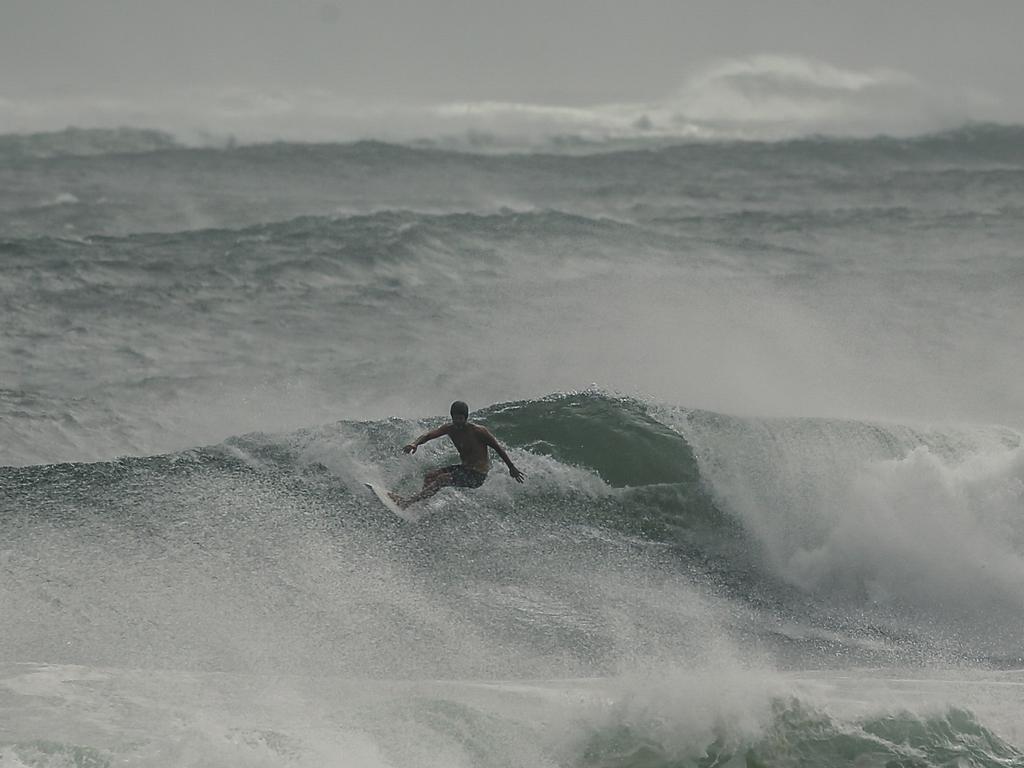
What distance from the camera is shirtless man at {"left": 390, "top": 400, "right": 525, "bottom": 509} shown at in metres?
11.6

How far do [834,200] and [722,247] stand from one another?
661 cm

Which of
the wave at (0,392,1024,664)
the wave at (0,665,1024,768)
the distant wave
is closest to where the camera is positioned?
the wave at (0,665,1024,768)

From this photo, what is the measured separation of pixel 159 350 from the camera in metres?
16.9

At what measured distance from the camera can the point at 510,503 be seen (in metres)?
12.2

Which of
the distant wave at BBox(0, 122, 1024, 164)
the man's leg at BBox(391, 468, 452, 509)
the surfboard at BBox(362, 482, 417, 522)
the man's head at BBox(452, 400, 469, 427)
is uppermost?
the distant wave at BBox(0, 122, 1024, 164)

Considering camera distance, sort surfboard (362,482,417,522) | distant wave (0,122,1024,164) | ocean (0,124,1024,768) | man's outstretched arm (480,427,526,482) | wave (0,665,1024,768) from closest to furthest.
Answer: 1. wave (0,665,1024,768)
2. ocean (0,124,1024,768)
3. man's outstretched arm (480,427,526,482)
4. surfboard (362,482,417,522)
5. distant wave (0,122,1024,164)

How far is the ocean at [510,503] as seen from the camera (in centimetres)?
869

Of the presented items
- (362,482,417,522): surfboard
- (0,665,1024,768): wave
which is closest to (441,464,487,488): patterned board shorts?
(362,482,417,522): surfboard

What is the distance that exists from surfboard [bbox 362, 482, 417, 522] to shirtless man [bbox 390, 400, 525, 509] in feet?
0.15

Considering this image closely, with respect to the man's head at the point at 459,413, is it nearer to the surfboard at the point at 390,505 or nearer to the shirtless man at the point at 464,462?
the shirtless man at the point at 464,462

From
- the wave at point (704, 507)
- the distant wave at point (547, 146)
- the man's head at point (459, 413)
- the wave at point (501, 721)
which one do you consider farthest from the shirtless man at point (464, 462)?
the distant wave at point (547, 146)

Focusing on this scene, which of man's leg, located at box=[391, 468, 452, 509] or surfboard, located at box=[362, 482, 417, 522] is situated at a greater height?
man's leg, located at box=[391, 468, 452, 509]

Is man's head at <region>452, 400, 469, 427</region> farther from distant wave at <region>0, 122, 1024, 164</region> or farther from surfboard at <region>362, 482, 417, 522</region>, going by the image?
distant wave at <region>0, 122, 1024, 164</region>

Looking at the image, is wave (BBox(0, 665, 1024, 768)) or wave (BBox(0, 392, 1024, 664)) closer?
wave (BBox(0, 665, 1024, 768))
